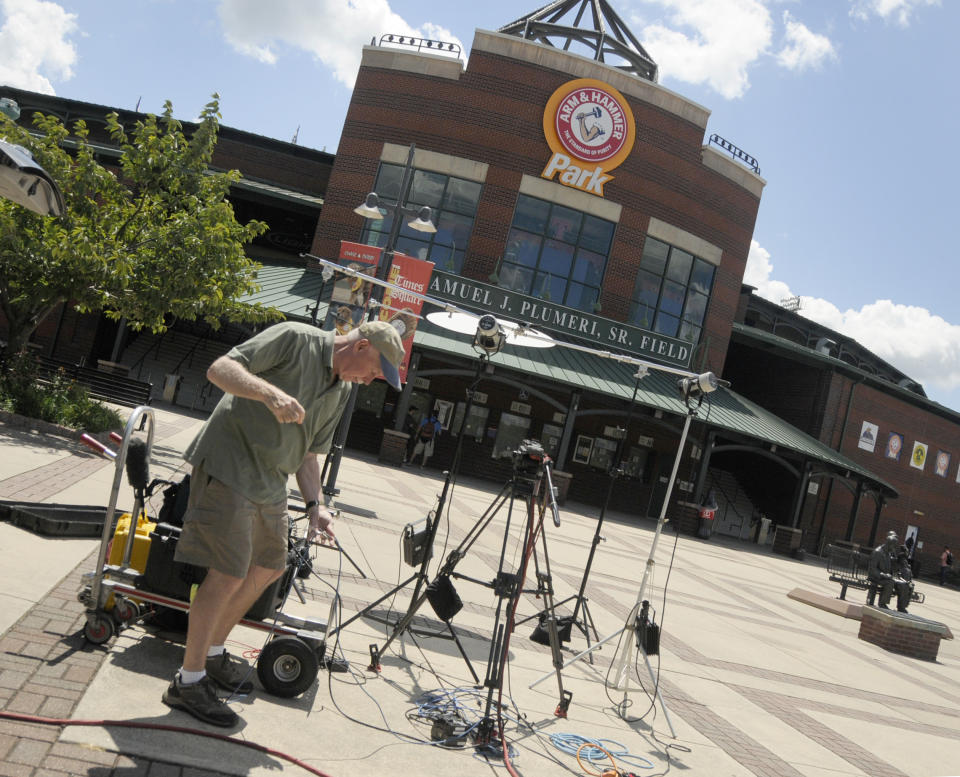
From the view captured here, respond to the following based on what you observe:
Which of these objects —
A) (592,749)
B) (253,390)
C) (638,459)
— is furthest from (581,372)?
(253,390)

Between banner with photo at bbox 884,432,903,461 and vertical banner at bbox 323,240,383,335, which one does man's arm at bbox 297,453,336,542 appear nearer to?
vertical banner at bbox 323,240,383,335

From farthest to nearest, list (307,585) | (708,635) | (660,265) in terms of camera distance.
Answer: (660,265) → (708,635) → (307,585)

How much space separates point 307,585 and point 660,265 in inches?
870

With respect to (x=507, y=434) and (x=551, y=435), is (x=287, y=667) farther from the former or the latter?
(x=551, y=435)

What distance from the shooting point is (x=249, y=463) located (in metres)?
3.38

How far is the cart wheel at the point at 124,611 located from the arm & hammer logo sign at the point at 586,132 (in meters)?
22.3

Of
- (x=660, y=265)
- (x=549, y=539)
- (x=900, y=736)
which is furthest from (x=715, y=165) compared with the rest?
(x=900, y=736)

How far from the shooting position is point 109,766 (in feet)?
9.22

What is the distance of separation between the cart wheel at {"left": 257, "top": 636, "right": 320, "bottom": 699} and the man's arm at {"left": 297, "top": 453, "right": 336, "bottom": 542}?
57 centimetres

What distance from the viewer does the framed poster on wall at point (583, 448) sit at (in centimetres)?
2680

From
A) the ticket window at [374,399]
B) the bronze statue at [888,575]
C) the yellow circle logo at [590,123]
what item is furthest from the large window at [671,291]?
the bronze statue at [888,575]

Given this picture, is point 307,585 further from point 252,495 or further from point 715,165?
point 715,165

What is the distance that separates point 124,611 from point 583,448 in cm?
2357

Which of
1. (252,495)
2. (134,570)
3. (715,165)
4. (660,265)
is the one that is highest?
(715,165)
